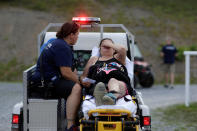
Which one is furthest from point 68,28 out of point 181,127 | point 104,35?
point 181,127

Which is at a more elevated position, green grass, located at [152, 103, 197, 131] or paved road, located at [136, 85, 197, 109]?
green grass, located at [152, 103, 197, 131]

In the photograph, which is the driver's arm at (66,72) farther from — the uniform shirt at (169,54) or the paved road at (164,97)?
the uniform shirt at (169,54)

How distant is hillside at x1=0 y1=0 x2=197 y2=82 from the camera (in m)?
23.4

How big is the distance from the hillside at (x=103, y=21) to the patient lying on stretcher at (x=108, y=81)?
14.5m

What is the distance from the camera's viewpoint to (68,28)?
6.50 metres

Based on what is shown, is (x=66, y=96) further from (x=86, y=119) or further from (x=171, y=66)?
(x=171, y=66)

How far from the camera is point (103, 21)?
2681cm

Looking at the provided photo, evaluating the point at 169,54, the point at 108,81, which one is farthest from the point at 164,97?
the point at 108,81

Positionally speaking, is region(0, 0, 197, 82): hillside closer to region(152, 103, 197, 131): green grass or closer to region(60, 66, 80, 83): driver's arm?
region(152, 103, 197, 131): green grass

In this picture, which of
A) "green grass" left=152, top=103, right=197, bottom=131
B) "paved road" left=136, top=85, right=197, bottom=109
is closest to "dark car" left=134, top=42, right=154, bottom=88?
"paved road" left=136, top=85, right=197, bottom=109

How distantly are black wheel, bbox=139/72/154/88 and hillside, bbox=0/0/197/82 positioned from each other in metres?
4.21

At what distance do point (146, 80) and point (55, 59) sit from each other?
11588 millimetres

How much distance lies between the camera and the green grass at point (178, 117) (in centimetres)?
913

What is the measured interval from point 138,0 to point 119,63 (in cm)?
2700
